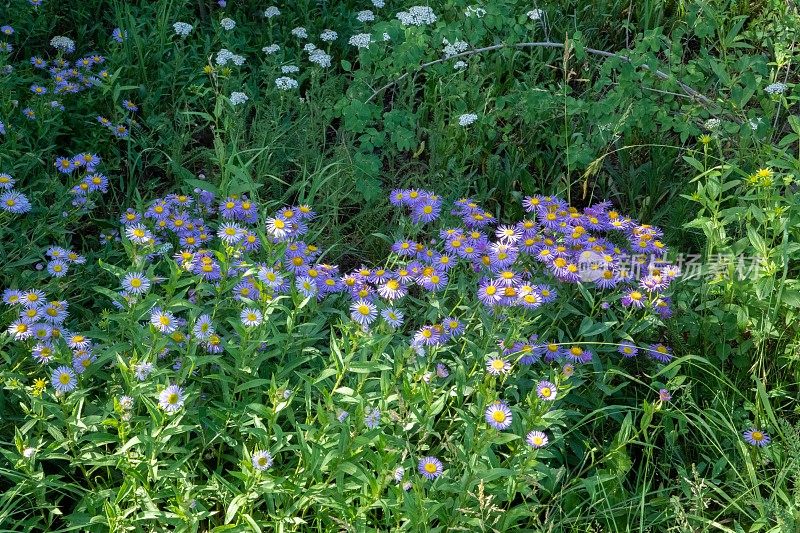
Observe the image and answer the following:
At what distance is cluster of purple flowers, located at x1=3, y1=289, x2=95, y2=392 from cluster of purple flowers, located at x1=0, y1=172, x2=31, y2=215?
0.38 metres

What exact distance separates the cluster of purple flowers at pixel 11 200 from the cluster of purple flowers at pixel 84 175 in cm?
A: 18

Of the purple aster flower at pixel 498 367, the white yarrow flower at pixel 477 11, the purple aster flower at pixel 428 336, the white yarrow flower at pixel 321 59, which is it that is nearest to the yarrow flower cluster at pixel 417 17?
the white yarrow flower at pixel 477 11

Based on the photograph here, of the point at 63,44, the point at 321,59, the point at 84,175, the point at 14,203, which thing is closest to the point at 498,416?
the point at 14,203

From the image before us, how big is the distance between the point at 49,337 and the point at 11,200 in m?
0.66

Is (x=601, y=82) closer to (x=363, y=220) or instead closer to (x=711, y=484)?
(x=363, y=220)

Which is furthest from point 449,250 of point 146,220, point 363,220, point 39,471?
point 39,471

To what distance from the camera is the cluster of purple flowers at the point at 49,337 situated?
212cm

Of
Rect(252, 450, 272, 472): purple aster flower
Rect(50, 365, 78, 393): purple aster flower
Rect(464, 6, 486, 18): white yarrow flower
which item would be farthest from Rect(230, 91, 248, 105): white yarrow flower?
Rect(252, 450, 272, 472): purple aster flower

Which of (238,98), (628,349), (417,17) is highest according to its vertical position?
(417,17)

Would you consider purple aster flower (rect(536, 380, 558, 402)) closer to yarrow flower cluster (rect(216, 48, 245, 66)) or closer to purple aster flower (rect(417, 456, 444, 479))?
purple aster flower (rect(417, 456, 444, 479))

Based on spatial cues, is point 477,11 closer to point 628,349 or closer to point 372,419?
point 628,349

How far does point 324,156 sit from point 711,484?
1840 mm

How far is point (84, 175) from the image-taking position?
9.99ft

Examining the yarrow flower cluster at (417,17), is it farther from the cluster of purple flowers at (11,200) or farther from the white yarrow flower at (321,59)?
the cluster of purple flowers at (11,200)
